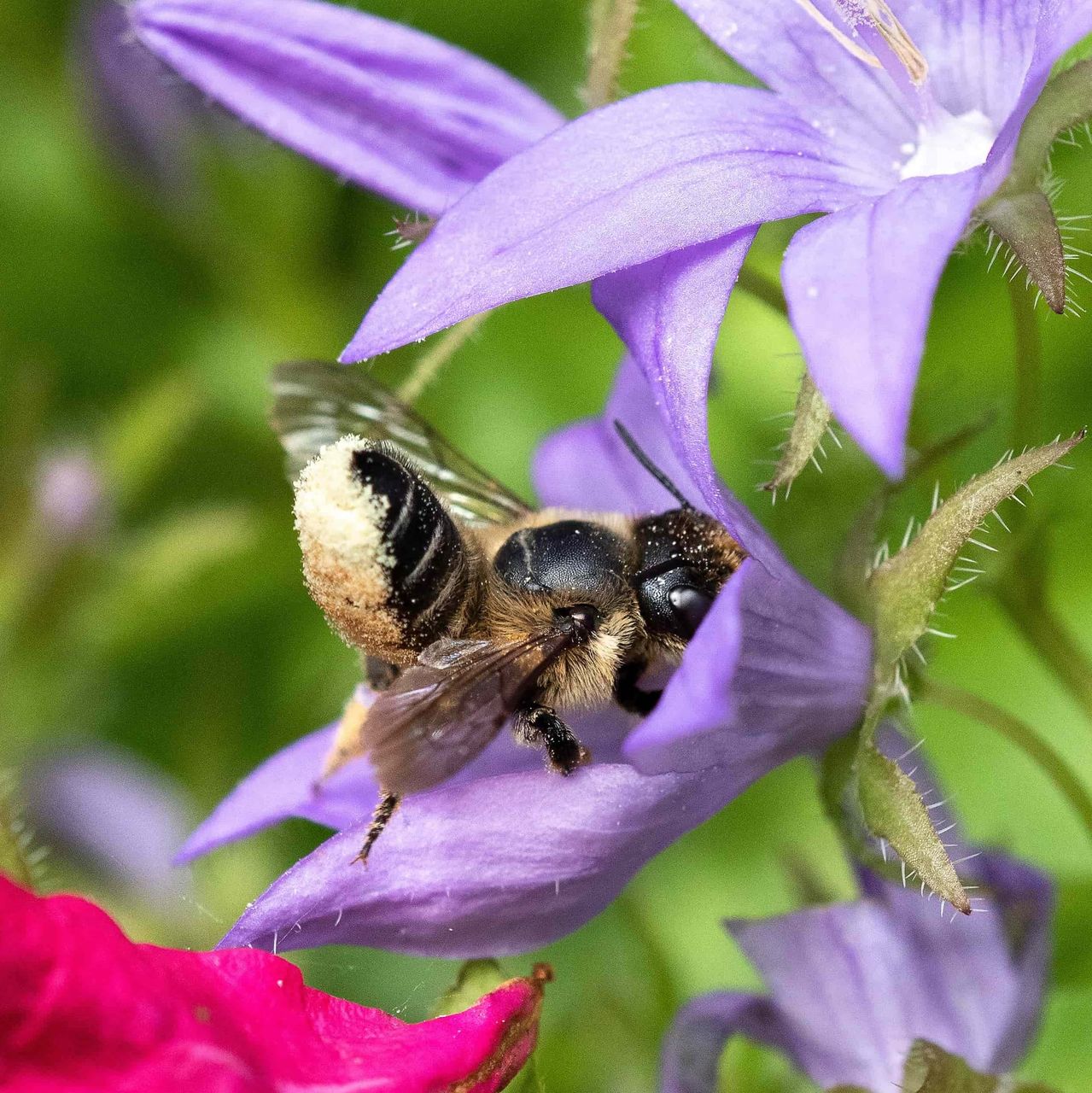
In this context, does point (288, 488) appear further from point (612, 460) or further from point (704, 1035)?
point (704, 1035)

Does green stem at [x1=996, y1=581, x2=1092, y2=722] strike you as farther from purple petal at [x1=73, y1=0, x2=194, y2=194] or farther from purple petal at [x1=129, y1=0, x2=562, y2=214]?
purple petal at [x1=73, y1=0, x2=194, y2=194]

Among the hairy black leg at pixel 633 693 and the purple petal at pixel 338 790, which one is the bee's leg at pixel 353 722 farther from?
the hairy black leg at pixel 633 693

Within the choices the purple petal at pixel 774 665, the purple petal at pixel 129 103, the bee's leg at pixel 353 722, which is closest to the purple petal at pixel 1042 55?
the purple petal at pixel 774 665

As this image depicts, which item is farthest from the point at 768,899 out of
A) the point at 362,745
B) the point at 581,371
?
the point at 362,745

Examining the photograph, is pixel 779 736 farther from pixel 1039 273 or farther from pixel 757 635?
pixel 1039 273

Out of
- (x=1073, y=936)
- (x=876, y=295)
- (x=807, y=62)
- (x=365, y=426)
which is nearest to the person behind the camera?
(x=876, y=295)

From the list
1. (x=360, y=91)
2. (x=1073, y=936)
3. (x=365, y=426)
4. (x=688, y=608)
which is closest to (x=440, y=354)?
(x=365, y=426)
